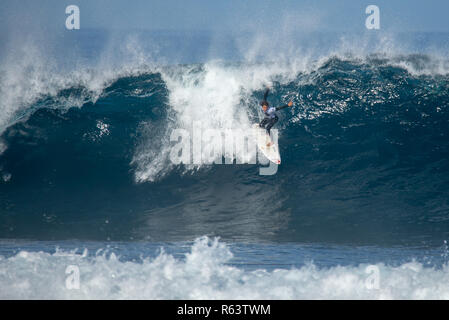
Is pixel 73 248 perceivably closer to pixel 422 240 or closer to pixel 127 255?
pixel 127 255

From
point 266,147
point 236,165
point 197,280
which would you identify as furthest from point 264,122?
point 197,280

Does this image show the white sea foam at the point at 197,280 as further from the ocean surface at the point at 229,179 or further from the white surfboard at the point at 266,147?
the white surfboard at the point at 266,147

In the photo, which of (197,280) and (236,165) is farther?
(236,165)

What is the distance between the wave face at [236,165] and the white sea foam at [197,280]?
1538 millimetres

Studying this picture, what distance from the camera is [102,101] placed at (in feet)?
39.1

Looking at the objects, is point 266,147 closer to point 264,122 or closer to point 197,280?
point 264,122

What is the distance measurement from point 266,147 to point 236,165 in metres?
0.76

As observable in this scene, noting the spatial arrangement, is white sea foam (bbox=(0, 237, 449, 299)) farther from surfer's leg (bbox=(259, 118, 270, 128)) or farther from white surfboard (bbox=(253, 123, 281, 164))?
white surfboard (bbox=(253, 123, 281, 164))

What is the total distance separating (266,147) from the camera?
10.2m

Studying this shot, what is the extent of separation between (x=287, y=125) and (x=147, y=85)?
377 cm

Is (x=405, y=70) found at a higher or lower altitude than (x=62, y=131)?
higher


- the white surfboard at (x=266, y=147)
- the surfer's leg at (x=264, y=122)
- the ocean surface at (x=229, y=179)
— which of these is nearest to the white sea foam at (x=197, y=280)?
the ocean surface at (x=229, y=179)
